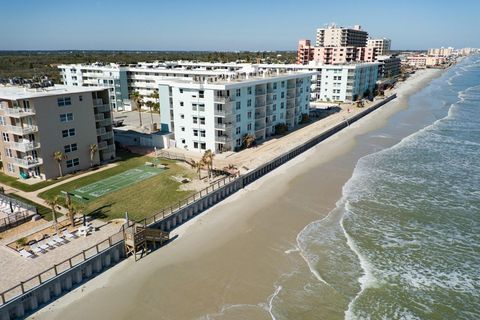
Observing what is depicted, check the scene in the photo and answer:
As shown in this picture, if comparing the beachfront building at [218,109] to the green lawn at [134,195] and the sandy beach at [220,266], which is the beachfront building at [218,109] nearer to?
the green lawn at [134,195]

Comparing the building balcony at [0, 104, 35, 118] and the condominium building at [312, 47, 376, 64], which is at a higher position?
the condominium building at [312, 47, 376, 64]

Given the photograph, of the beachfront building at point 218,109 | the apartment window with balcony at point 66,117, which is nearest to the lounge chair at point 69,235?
the apartment window with balcony at point 66,117

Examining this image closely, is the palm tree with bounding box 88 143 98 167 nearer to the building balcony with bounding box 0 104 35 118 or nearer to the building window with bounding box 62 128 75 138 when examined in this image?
the building window with bounding box 62 128 75 138

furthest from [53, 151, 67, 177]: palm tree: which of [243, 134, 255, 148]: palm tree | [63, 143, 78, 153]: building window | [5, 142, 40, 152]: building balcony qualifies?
[243, 134, 255, 148]: palm tree

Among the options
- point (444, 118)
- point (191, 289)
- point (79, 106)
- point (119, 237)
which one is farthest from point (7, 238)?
point (444, 118)

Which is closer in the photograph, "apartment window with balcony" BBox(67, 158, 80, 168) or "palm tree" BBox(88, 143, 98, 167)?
"apartment window with balcony" BBox(67, 158, 80, 168)

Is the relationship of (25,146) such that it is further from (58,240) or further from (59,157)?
(58,240)

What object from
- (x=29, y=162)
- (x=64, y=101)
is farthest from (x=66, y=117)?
(x=29, y=162)
